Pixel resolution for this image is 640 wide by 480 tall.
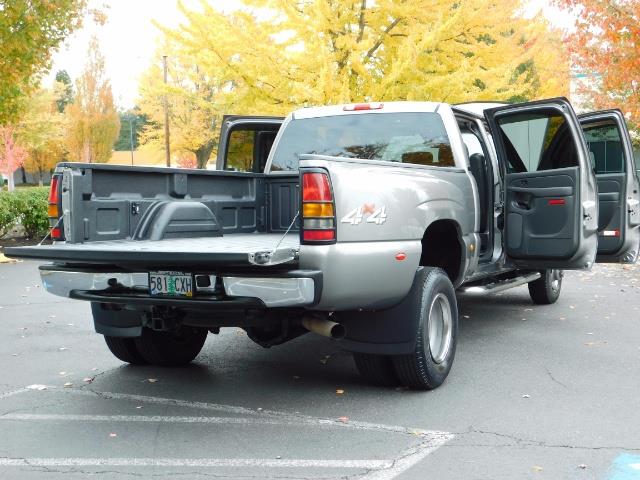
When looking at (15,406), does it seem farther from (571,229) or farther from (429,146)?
(571,229)

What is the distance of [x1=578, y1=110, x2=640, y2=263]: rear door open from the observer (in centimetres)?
815

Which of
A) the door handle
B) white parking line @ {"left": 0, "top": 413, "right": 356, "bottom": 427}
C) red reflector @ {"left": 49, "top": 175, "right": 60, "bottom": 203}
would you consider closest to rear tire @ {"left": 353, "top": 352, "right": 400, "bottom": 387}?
white parking line @ {"left": 0, "top": 413, "right": 356, "bottom": 427}

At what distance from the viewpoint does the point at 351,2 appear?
1562 centimetres

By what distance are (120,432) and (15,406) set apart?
105cm

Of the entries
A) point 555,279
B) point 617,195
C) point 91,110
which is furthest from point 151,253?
point 91,110

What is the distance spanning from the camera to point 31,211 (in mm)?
18203

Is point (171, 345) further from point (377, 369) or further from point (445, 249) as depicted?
point (445, 249)

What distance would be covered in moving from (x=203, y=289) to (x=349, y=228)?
96 centimetres

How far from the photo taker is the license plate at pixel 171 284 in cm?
482

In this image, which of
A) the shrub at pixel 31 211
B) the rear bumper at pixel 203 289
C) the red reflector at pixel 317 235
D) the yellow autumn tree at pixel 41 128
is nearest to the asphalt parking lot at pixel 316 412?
the rear bumper at pixel 203 289

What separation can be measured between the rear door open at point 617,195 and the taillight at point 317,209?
4447 mm

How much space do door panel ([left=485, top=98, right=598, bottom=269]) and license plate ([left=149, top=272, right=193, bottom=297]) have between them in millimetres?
3497

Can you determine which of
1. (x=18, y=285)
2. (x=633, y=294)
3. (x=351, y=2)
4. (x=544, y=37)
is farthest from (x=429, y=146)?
(x=544, y=37)

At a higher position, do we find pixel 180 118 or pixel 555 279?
pixel 180 118
